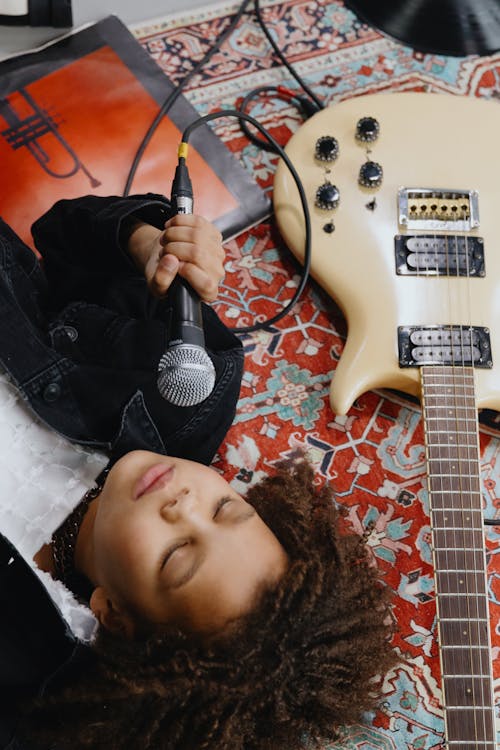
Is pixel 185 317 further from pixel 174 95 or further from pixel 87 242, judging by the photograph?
pixel 174 95

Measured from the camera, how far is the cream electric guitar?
104 centimetres

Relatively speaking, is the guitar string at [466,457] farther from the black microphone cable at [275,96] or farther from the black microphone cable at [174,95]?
the black microphone cable at [174,95]

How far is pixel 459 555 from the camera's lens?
1.00 m

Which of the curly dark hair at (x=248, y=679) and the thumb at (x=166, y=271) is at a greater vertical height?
the thumb at (x=166, y=271)

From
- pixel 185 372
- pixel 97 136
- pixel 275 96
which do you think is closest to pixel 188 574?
pixel 185 372

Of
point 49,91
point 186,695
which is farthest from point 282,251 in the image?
point 186,695

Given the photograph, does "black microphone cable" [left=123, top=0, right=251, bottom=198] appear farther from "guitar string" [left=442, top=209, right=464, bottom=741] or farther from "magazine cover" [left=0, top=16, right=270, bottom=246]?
"guitar string" [left=442, top=209, right=464, bottom=741]

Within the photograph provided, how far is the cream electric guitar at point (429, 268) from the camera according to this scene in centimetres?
104

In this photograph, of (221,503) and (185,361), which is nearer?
(185,361)

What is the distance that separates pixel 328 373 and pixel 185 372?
55 centimetres

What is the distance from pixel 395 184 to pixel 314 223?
0.50 ft

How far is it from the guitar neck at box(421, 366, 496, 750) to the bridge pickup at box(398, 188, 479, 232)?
10.0 inches

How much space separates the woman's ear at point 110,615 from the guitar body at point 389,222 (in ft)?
1.51

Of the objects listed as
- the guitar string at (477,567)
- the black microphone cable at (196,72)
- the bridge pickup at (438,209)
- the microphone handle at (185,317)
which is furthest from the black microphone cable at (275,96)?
the microphone handle at (185,317)
